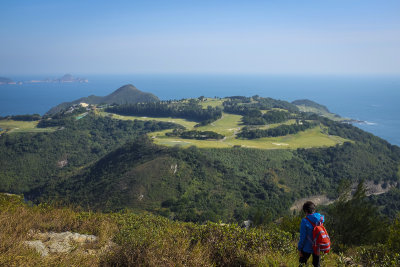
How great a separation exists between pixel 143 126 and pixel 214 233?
10640 cm

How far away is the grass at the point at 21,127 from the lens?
92.3 meters

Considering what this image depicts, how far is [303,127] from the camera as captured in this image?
3588 inches

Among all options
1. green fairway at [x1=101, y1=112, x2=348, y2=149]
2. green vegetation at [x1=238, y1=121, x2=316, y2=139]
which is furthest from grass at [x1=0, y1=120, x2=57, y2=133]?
green vegetation at [x1=238, y1=121, x2=316, y2=139]

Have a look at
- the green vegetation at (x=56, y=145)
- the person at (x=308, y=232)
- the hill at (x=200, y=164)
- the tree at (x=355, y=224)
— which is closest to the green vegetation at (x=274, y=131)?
the hill at (x=200, y=164)

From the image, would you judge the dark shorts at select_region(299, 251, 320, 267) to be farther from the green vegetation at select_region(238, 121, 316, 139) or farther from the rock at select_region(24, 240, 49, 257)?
the green vegetation at select_region(238, 121, 316, 139)

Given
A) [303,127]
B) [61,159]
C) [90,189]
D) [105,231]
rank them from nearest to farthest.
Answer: [105,231] → [90,189] → [61,159] → [303,127]

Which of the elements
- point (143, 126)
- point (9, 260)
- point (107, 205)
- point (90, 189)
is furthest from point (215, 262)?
point (143, 126)

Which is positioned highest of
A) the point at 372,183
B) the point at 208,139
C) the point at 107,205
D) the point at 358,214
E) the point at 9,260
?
the point at 9,260

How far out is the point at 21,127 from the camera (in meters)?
97.8

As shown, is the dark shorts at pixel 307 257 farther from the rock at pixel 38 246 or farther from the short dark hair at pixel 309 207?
the rock at pixel 38 246

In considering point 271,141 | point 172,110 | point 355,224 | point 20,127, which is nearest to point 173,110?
point 172,110

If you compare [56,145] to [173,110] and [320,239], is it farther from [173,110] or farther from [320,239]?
[320,239]

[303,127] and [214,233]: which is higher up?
[214,233]

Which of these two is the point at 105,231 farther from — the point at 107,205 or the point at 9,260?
the point at 107,205
